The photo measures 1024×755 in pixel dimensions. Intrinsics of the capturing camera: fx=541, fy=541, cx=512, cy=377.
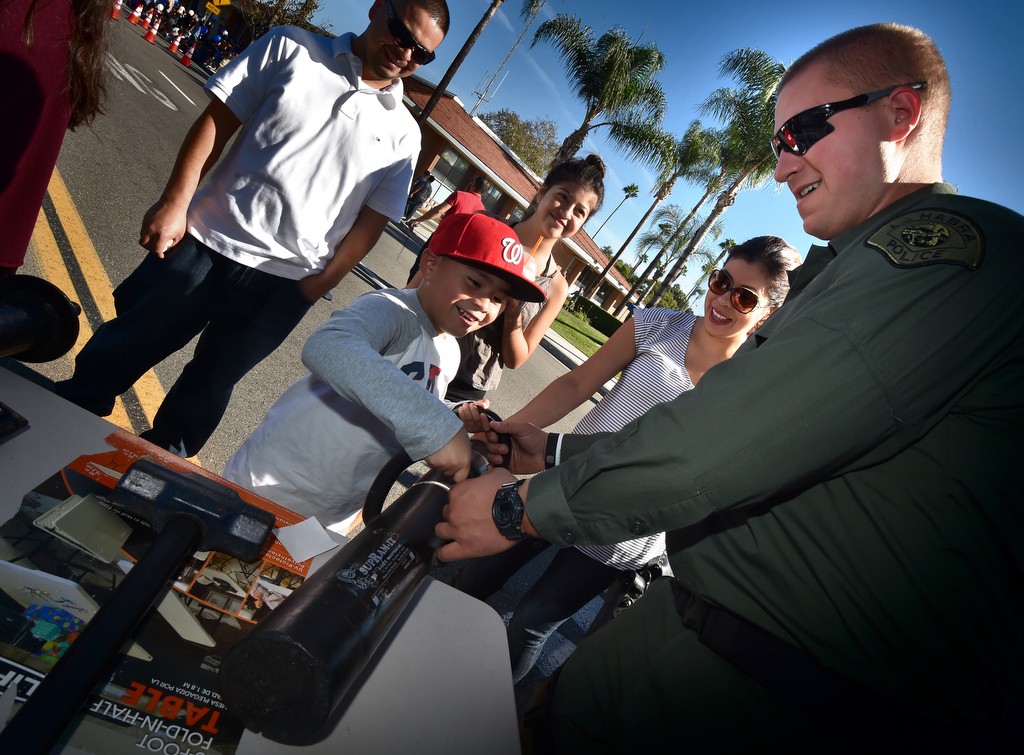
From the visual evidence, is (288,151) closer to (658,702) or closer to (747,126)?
(658,702)

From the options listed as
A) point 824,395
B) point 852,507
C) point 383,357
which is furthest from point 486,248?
point 852,507

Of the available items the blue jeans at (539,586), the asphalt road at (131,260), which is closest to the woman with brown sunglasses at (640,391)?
the blue jeans at (539,586)

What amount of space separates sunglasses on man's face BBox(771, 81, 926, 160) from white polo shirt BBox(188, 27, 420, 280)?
168 cm

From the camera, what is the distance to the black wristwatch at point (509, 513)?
1.33 m

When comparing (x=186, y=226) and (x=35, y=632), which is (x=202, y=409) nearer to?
(x=186, y=226)

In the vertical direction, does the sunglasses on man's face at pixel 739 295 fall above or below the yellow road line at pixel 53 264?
above

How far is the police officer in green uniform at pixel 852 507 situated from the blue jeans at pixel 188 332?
1.68m

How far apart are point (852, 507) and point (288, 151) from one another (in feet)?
7.64

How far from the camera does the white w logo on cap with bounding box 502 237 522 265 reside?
187 cm

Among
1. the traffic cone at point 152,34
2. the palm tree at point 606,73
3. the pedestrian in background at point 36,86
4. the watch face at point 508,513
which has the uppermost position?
the palm tree at point 606,73

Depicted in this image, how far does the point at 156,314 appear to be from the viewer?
7.04 ft

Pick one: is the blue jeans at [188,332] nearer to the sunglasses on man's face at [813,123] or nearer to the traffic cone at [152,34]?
the sunglasses on man's face at [813,123]

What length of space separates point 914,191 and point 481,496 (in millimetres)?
1342

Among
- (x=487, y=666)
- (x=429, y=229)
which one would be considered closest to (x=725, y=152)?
(x=429, y=229)
